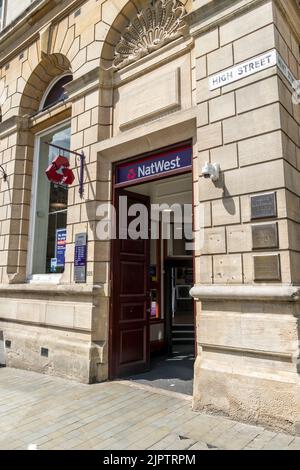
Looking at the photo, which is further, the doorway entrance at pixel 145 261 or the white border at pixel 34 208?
the white border at pixel 34 208

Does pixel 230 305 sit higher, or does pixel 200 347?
pixel 230 305

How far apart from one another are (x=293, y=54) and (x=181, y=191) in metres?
3.87

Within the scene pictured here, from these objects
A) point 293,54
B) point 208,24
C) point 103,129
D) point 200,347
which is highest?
point 208,24

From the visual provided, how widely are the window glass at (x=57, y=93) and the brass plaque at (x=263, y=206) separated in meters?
6.36

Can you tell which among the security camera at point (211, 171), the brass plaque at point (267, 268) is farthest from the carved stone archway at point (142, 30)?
the brass plaque at point (267, 268)

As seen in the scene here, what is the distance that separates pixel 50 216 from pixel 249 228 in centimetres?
589

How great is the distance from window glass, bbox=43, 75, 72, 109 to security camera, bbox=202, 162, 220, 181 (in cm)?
546

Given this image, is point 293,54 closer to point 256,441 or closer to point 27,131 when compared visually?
point 256,441

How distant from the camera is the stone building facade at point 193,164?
492 centimetres

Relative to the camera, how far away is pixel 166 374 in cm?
755

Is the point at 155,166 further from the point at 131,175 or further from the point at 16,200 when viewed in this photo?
the point at 16,200

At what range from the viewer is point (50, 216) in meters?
9.48

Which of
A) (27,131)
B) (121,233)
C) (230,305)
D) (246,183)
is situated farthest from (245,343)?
(27,131)

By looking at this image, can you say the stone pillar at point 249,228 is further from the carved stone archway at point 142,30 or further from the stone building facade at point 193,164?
the carved stone archway at point 142,30
